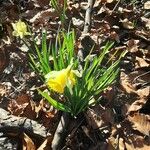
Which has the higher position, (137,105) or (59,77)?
(59,77)

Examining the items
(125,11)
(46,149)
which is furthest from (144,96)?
(125,11)

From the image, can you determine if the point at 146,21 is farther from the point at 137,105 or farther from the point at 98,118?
the point at 98,118

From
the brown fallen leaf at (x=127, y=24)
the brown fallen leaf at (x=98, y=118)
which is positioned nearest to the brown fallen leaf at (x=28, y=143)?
the brown fallen leaf at (x=98, y=118)

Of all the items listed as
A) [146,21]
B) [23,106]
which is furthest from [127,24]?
[23,106]

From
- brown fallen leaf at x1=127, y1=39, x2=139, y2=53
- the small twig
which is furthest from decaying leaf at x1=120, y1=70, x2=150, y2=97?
the small twig

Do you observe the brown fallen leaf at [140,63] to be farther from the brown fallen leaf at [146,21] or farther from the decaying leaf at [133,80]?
the brown fallen leaf at [146,21]

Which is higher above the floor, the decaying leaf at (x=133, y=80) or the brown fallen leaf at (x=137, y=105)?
the decaying leaf at (x=133, y=80)

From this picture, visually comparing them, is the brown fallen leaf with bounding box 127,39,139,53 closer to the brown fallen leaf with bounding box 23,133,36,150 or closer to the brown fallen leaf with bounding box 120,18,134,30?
the brown fallen leaf with bounding box 120,18,134,30

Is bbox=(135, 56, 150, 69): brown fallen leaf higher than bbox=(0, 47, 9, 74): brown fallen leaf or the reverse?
the reverse
